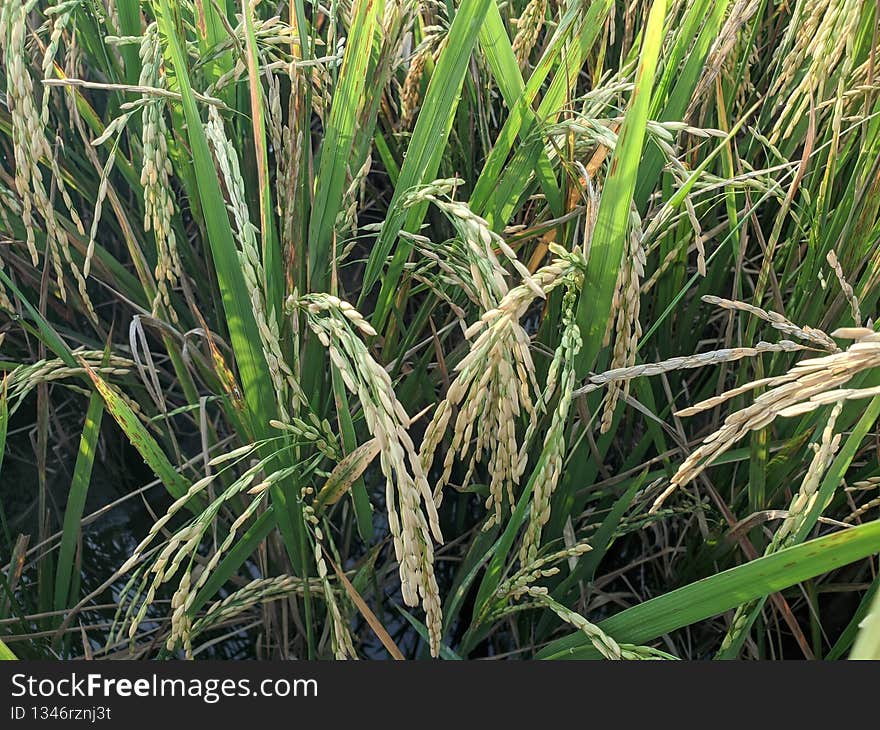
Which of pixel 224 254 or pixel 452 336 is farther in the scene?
pixel 452 336

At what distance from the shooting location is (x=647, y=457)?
1.25 m

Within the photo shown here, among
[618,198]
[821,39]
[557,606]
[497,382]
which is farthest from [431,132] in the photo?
[557,606]

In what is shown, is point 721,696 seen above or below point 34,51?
below

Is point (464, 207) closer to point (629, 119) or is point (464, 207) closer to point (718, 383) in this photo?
point (629, 119)

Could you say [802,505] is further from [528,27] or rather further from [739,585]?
[528,27]

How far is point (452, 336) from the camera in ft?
4.37

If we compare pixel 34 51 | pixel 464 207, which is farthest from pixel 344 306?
pixel 34 51

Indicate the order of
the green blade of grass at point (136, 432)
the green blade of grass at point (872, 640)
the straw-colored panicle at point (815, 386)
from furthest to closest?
the green blade of grass at point (136, 432), the straw-colored panicle at point (815, 386), the green blade of grass at point (872, 640)

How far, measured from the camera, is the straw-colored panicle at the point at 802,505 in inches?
27.2

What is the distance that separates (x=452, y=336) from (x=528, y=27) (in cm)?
51

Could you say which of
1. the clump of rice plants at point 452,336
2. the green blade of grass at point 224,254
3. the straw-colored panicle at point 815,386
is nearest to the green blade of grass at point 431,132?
the clump of rice plants at point 452,336

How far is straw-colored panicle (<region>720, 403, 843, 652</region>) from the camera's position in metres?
0.69

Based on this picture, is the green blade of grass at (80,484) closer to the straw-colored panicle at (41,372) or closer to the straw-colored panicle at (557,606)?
the straw-colored panicle at (41,372)

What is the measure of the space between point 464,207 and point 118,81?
0.70 metres
